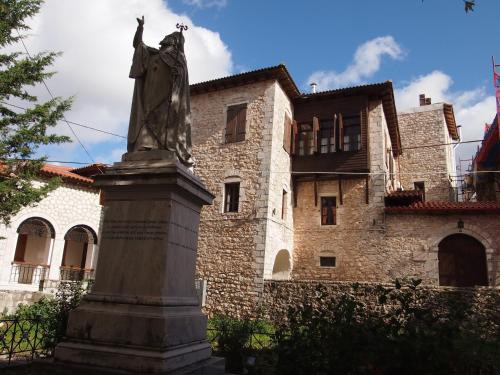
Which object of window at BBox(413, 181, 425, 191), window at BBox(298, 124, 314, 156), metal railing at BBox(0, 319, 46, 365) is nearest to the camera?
metal railing at BBox(0, 319, 46, 365)

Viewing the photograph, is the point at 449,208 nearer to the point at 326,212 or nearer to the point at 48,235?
the point at 326,212

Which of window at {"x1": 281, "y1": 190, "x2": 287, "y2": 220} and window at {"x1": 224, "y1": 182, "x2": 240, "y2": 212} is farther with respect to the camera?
window at {"x1": 281, "y1": 190, "x2": 287, "y2": 220}

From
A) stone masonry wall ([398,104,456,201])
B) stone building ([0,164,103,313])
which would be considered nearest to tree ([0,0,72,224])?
stone building ([0,164,103,313])

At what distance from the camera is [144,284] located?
451 centimetres

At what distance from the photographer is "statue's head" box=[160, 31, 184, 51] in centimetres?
575

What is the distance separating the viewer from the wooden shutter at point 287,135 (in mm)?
17586

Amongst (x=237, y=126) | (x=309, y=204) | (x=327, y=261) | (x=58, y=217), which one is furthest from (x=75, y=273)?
(x=327, y=261)

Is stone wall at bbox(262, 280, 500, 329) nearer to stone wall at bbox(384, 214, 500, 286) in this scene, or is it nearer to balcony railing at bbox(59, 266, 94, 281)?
stone wall at bbox(384, 214, 500, 286)

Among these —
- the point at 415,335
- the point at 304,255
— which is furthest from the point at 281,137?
the point at 415,335

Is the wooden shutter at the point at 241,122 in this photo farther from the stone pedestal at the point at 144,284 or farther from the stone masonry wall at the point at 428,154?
the stone pedestal at the point at 144,284

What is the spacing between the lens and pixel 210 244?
1633cm

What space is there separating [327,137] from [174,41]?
12.8 metres

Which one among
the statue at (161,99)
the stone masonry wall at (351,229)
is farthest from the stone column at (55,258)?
the statue at (161,99)

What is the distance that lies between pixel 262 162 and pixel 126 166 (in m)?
11.3
